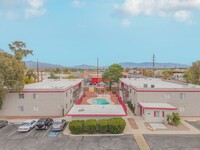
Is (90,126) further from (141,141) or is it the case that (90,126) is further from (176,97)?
Result: (176,97)

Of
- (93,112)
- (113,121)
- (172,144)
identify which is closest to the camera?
(172,144)

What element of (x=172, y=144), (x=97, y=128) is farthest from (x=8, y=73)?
(x=172, y=144)

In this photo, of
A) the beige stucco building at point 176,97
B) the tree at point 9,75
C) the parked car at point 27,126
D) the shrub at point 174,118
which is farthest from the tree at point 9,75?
the shrub at point 174,118

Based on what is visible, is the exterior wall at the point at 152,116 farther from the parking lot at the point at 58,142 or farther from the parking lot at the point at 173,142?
the parking lot at the point at 58,142

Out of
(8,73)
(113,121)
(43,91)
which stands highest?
(8,73)

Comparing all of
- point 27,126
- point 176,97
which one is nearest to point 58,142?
point 27,126

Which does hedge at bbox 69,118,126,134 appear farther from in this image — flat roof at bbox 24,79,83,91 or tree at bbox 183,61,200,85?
tree at bbox 183,61,200,85

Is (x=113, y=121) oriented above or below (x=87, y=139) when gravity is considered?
above

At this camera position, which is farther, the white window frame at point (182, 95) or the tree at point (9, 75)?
the white window frame at point (182, 95)

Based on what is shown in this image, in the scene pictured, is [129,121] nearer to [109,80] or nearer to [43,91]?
[43,91]
